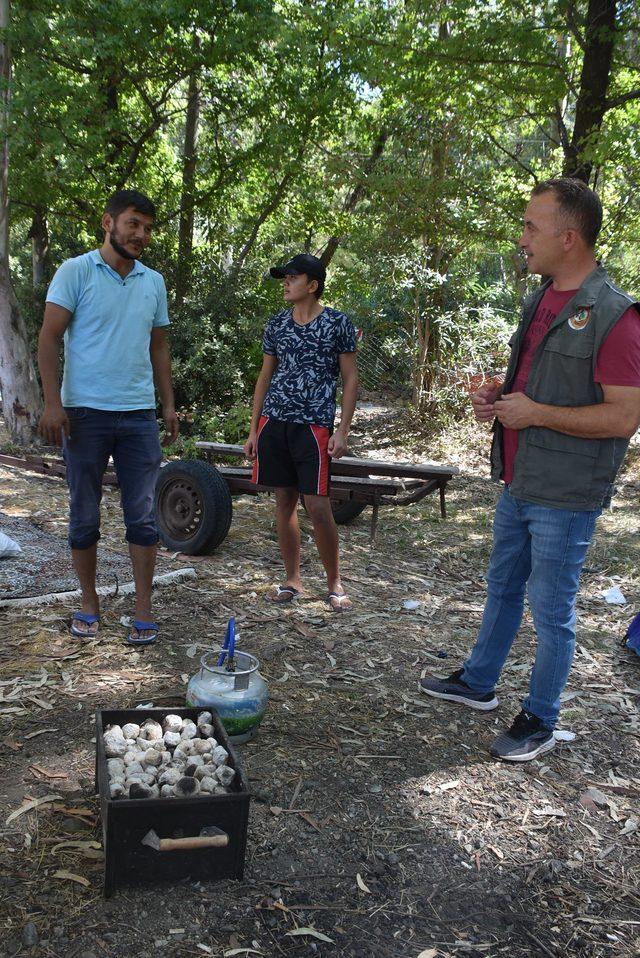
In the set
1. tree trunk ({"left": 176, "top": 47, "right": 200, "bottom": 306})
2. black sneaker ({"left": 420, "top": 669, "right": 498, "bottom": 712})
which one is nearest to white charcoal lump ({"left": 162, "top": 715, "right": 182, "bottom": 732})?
black sneaker ({"left": 420, "top": 669, "right": 498, "bottom": 712})

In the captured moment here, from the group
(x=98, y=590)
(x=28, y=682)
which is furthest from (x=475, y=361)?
(x=28, y=682)

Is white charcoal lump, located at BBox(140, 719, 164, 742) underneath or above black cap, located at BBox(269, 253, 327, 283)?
underneath

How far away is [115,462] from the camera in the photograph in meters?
4.08

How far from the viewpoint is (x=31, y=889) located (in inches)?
92.5

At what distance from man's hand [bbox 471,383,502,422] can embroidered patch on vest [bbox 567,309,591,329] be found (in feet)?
1.43

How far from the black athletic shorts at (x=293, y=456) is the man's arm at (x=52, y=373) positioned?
1299 millimetres

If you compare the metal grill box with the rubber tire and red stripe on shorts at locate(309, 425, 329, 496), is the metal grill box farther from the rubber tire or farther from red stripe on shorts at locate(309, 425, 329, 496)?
the rubber tire

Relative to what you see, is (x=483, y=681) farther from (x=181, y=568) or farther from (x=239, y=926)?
(x=181, y=568)

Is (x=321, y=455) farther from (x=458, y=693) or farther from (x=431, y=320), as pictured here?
(x=431, y=320)

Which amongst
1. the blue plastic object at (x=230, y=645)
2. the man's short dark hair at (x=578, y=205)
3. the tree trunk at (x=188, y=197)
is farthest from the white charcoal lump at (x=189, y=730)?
the tree trunk at (x=188, y=197)

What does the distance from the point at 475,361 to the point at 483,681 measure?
8430 millimetres

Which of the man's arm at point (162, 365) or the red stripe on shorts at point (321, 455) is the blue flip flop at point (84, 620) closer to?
the man's arm at point (162, 365)

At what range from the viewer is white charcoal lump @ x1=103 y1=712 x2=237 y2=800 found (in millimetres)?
2480

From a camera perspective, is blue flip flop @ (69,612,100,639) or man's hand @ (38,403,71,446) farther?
blue flip flop @ (69,612,100,639)
